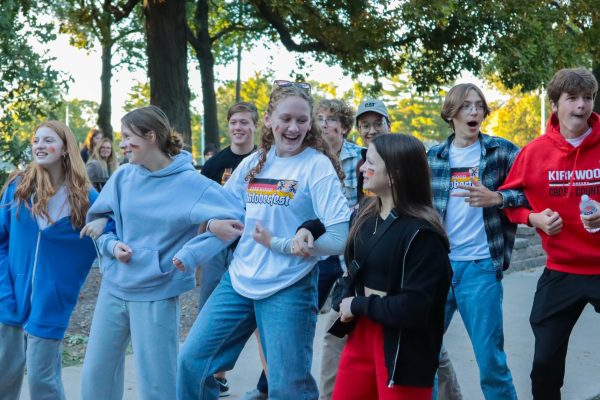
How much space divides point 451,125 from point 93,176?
7220 millimetres

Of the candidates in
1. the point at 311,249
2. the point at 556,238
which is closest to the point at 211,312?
the point at 311,249

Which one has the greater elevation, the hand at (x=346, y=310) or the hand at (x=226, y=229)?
the hand at (x=226, y=229)

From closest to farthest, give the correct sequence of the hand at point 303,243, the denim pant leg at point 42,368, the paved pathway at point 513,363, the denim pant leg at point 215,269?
the hand at point 303,243 → the denim pant leg at point 42,368 → the paved pathway at point 513,363 → the denim pant leg at point 215,269

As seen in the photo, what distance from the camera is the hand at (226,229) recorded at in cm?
400

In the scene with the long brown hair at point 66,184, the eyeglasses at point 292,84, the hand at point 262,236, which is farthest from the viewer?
the long brown hair at point 66,184

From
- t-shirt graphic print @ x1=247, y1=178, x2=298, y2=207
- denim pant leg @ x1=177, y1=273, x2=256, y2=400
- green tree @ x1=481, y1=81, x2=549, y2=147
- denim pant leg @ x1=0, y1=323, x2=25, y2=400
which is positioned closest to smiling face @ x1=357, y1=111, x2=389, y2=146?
t-shirt graphic print @ x1=247, y1=178, x2=298, y2=207

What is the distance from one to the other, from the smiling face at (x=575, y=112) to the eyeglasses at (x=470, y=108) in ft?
1.91

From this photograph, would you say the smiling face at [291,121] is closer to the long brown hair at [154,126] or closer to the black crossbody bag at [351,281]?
the long brown hair at [154,126]

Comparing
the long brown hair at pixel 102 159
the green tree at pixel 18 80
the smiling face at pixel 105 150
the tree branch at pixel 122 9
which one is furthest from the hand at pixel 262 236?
the tree branch at pixel 122 9

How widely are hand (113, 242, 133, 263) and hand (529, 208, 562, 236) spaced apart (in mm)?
1950

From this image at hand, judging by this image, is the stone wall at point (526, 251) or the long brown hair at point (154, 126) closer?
the long brown hair at point (154, 126)

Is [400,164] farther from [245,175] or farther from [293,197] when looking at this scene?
[245,175]

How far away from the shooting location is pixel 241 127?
609 cm

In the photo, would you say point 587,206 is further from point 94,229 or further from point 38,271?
point 38,271
